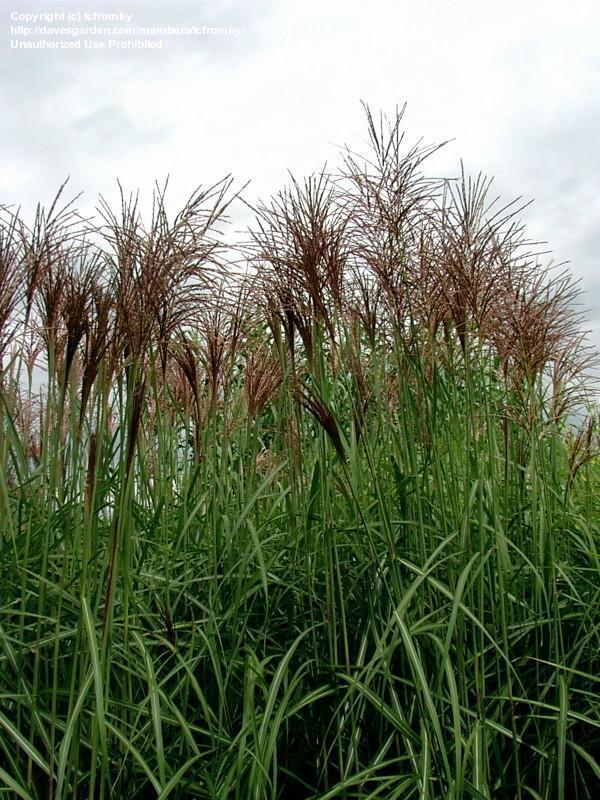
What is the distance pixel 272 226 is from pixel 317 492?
934 millimetres

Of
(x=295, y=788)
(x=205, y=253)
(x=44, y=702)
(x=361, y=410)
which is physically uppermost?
(x=205, y=253)

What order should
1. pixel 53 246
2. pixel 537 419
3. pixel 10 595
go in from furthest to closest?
pixel 537 419 → pixel 10 595 → pixel 53 246

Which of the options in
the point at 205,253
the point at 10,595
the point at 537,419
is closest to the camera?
the point at 205,253

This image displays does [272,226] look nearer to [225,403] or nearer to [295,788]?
[225,403]

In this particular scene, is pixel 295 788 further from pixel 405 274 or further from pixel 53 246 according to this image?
pixel 53 246

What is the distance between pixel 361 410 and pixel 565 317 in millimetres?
1245

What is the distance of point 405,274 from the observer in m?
2.57

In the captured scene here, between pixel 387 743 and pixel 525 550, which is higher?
pixel 525 550

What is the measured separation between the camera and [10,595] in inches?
108

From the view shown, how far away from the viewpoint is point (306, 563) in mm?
2549

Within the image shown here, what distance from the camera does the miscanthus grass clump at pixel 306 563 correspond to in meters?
2.20

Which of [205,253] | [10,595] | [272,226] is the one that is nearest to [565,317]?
[272,226]

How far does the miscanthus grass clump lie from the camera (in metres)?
2.20

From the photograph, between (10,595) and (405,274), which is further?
(10,595)
